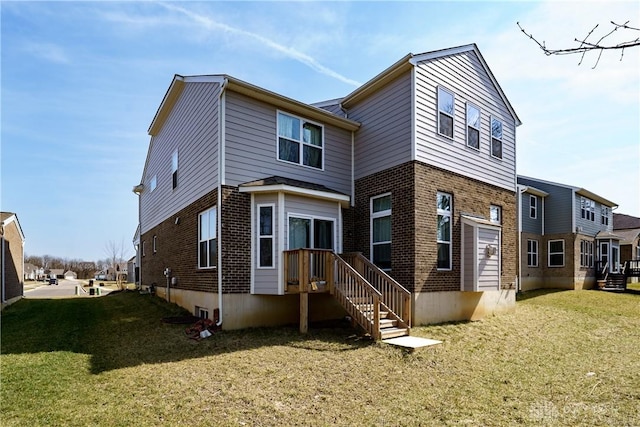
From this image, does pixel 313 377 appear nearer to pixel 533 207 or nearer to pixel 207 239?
pixel 207 239

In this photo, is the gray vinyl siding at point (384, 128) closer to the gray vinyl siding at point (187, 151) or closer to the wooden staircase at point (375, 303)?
the wooden staircase at point (375, 303)

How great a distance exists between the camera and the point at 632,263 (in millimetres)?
26078

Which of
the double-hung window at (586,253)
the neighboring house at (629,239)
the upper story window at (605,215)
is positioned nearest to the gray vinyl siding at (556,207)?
the double-hung window at (586,253)

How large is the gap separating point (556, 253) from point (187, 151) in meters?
22.2

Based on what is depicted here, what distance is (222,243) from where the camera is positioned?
9.84 m

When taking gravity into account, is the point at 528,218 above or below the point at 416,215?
above

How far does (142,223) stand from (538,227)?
23995 millimetres

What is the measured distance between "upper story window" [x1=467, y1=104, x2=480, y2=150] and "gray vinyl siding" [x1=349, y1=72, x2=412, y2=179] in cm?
296

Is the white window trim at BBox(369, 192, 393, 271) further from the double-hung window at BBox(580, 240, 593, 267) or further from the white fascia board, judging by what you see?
the double-hung window at BBox(580, 240, 593, 267)

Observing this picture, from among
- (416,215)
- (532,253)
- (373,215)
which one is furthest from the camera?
(532,253)

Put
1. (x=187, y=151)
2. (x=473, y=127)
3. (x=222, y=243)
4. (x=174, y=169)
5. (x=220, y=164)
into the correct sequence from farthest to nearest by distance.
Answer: (x=174, y=169)
(x=187, y=151)
(x=473, y=127)
(x=220, y=164)
(x=222, y=243)

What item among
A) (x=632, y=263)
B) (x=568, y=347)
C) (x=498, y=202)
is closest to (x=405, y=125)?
(x=498, y=202)

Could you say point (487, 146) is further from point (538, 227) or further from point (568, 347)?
point (538, 227)

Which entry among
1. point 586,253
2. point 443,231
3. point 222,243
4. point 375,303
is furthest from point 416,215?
point 586,253
